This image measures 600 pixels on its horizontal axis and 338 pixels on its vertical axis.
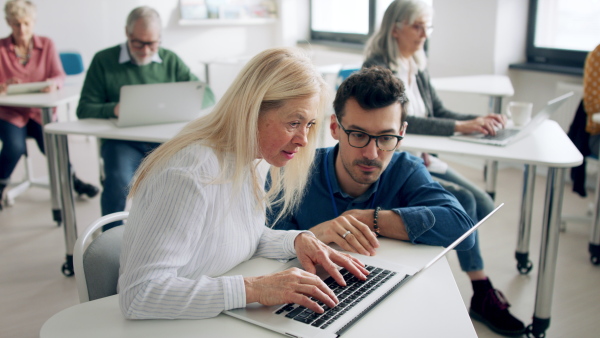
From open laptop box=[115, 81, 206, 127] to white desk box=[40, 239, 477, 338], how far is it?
153 centimetres

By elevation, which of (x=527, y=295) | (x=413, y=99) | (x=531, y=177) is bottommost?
(x=527, y=295)

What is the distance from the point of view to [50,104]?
302 centimetres

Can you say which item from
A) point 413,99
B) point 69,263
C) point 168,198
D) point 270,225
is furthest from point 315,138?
point 69,263

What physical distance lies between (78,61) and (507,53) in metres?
3.29

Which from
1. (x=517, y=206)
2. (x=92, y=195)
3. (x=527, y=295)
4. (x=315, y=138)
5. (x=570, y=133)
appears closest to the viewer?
(x=315, y=138)

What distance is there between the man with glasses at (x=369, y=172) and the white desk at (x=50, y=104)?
5.35ft

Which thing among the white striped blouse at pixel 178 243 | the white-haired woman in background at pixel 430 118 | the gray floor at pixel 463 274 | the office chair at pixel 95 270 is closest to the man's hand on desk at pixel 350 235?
the white striped blouse at pixel 178 243

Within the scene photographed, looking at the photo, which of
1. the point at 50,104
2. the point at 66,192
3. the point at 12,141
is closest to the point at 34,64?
the point at 12,141

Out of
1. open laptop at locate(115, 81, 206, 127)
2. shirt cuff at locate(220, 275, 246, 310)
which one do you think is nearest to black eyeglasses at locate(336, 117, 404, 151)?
shirt cuff at locate(220, 275, 246, 310)

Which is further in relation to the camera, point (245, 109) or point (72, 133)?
point (72, 133)

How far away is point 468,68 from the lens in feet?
14.3

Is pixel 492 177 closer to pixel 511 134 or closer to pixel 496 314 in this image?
pixel 511 134

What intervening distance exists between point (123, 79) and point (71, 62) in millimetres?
1757

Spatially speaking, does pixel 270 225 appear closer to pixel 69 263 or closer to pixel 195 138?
pixel 195 138
